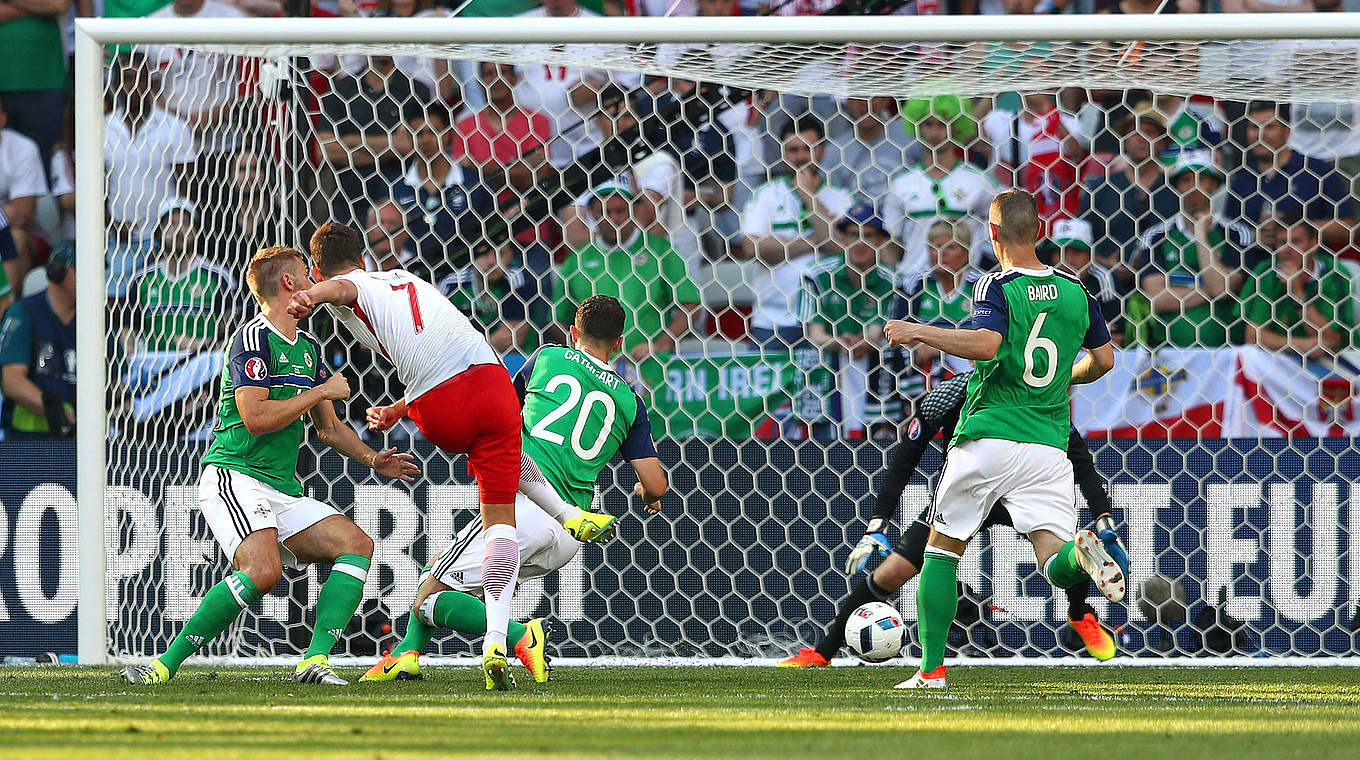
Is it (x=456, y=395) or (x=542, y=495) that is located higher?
(x=456, y=395)

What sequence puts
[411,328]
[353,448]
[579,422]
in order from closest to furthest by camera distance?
[411,328]
[353,448]
[579,422]

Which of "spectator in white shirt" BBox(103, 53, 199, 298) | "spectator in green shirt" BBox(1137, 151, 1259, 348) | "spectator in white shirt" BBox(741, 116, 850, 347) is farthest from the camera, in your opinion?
"spectator in white shirt" BBox(741, 116, 850, 347)

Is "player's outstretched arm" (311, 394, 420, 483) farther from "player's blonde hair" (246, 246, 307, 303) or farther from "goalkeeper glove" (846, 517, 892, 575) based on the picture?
"goalkeeper glove" (846, 517, 892, 575)

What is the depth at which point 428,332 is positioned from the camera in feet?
16.3

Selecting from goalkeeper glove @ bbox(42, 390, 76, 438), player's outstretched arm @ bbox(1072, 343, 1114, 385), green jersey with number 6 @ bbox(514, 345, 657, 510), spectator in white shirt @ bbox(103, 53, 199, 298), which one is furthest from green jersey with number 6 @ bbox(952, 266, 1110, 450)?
goalkeeper glove @ bbox(42, 390, 76, 438)

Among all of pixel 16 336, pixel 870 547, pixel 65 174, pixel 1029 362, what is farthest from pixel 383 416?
pixel 65 174

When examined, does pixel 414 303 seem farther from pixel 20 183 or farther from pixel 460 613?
pixel 20 183

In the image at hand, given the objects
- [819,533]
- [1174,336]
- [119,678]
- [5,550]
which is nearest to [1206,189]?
[1174,336]

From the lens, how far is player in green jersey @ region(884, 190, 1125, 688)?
483 centimetres

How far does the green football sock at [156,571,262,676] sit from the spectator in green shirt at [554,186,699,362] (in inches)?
92.3

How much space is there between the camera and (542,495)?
18.1 feet

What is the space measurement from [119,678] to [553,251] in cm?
270

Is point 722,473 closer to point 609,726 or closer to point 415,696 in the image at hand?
point 415,696

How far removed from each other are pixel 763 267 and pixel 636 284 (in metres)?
0.62
